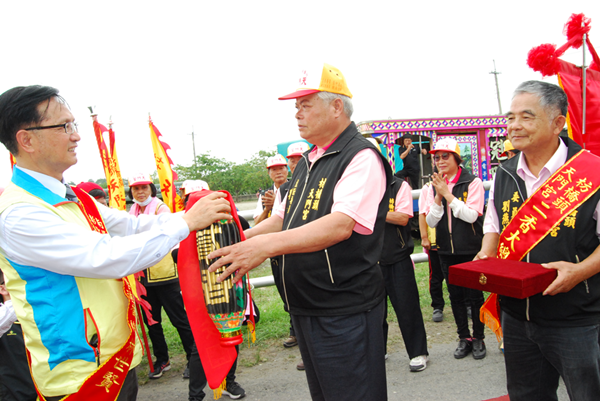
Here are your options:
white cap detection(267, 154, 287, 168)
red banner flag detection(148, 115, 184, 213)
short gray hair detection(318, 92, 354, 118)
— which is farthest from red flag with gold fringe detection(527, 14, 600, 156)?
red banner flag detection(148, 115, 184, 213)

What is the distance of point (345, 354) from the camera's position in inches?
78.5

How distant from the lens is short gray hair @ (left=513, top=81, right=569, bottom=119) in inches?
84.7

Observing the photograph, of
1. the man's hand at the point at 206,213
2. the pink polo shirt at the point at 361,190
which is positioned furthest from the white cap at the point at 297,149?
the man's hand at the point at 206,213

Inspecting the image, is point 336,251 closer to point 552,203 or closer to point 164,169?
point 552,203

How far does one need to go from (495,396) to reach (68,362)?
299 centimetres

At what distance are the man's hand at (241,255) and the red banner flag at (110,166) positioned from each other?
3.16 m

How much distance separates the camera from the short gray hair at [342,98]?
211 centimetres

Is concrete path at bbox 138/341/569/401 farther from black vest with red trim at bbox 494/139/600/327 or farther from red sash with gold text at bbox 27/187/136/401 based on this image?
red sash with gold text at bbox 27/187/136/401

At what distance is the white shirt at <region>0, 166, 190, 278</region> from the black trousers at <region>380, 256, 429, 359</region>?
270 cm

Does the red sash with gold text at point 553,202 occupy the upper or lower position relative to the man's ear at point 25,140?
lower

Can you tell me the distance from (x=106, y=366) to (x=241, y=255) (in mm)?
769

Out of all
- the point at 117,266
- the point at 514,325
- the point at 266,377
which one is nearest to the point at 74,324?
the point at 117,266

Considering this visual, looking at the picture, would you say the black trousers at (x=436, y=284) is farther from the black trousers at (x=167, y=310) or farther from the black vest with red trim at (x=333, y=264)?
the black vest with red trim at (x=333, y=264)

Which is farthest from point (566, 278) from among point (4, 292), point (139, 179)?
point (139, 179)
